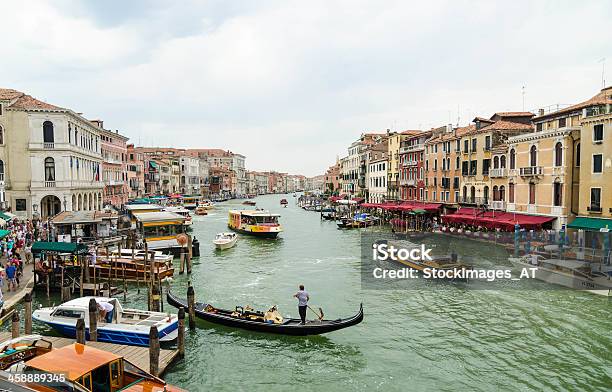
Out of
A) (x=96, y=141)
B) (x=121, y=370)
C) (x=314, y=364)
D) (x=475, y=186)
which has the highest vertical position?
(x=96, y=141)

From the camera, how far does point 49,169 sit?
33.4 metres

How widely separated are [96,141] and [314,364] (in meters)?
40.3

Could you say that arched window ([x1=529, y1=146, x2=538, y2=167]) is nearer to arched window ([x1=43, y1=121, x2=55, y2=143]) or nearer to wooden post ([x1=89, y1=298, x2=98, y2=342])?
wooden post ([x1=89, y1=298, x2=98, y2=342])

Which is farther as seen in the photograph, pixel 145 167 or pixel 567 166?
pixel 145 167

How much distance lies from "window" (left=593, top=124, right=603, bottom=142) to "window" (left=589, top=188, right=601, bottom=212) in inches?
112

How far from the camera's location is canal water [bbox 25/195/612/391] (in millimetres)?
11359

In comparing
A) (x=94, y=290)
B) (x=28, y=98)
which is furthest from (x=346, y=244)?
(x=28, y=98)

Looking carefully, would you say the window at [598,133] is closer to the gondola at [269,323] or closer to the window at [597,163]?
the window at [597,163]

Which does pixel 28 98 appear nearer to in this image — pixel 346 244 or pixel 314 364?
pixel 346 244

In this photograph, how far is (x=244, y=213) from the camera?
1679 inches

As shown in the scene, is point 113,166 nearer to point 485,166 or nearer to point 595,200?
point 485,166

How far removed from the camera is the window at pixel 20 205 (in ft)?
107

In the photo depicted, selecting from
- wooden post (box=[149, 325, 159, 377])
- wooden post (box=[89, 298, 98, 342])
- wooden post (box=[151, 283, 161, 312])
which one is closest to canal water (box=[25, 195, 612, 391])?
wooden post (box=[149, 325, 159, 377])

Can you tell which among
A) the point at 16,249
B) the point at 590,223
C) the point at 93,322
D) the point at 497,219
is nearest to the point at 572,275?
the point at 590,223
